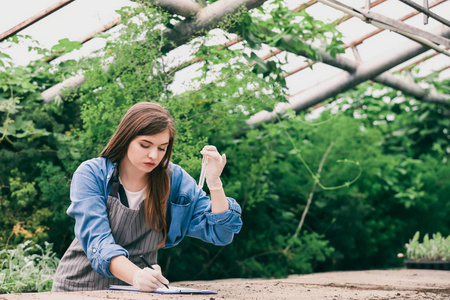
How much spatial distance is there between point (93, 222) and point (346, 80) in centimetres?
560

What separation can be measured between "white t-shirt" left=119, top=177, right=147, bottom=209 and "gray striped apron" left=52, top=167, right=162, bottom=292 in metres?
0.02

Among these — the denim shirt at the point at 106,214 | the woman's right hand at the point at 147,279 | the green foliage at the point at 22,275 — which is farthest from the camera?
the green foliage at the point at 22,275

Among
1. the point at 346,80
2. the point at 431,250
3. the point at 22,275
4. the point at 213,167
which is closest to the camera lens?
the point at 213,167

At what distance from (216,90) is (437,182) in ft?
16.5

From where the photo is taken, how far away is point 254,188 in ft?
18.5

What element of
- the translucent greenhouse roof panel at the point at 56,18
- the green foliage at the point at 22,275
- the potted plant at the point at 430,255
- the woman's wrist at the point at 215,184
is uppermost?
the translucent greenhouse roof panel at the point at 56,18

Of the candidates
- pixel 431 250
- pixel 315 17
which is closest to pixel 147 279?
pixel 315 17

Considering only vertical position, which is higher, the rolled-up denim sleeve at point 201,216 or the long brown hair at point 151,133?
the long brown hair at point 151,133

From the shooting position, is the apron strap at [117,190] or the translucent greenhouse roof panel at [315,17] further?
the translucent greenhouse roof panel at [315,17]

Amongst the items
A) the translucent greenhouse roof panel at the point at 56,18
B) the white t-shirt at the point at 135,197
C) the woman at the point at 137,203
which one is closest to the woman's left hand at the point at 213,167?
the woman at the point at 137,203

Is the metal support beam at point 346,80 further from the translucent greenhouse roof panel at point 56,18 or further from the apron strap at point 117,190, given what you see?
the apron strap at point 117,190

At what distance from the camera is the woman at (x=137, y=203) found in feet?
6.68

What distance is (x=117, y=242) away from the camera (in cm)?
220

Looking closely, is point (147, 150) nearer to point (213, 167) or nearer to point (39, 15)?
point (213, 167)
